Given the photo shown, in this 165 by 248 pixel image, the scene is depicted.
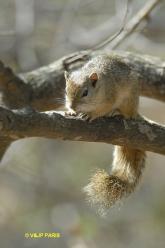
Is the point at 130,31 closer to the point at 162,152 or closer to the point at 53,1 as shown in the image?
the point at 162,152

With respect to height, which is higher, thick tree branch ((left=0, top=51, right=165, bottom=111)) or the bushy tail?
thick tree branch ((left=0, top=51, right=165, bottom=111))

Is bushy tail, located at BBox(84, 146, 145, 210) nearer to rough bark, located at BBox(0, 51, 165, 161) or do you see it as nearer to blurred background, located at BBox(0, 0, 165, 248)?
rough bark, located at BBox(0, 51, 165, 161)

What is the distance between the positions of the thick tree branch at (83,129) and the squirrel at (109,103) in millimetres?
251

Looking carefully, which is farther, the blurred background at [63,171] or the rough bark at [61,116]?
the blurred background at [63,171]

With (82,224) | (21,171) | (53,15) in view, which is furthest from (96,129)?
(53,15)

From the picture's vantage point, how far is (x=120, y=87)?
380cm

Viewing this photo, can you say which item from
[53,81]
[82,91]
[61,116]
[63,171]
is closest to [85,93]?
[82,91]

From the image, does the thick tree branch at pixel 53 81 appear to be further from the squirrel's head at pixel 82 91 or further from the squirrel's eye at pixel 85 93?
the squirrel's eye at pixel 85 93

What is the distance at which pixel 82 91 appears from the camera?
3.81 metres

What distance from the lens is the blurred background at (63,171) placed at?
6.11 meters

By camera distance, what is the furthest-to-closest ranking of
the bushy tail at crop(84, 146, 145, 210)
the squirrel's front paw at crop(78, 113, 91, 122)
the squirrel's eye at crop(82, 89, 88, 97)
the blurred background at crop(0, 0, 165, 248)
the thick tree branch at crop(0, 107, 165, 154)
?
the blurred background at crop(0, 0, 165, 248), the squirrel's eye at crop(82, 89, 88, 97), the bushy tail at crop(84, 146, 145, 210), the squirrel's front paw at crop(78, 113, 91, 122), the thick tree branch at crop(0, 107, 165, 154)

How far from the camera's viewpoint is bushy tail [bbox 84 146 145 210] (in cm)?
369

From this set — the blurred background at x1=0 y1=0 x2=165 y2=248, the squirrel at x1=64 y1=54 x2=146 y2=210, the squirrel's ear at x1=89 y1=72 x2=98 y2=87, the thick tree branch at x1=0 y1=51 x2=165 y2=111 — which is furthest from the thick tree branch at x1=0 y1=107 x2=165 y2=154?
the blurred background at x1=0 y1=0 x2=165 y2=248

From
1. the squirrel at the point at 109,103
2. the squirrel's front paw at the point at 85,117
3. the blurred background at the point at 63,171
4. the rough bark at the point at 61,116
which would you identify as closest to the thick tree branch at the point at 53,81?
the rough bark at the point at 61,116
